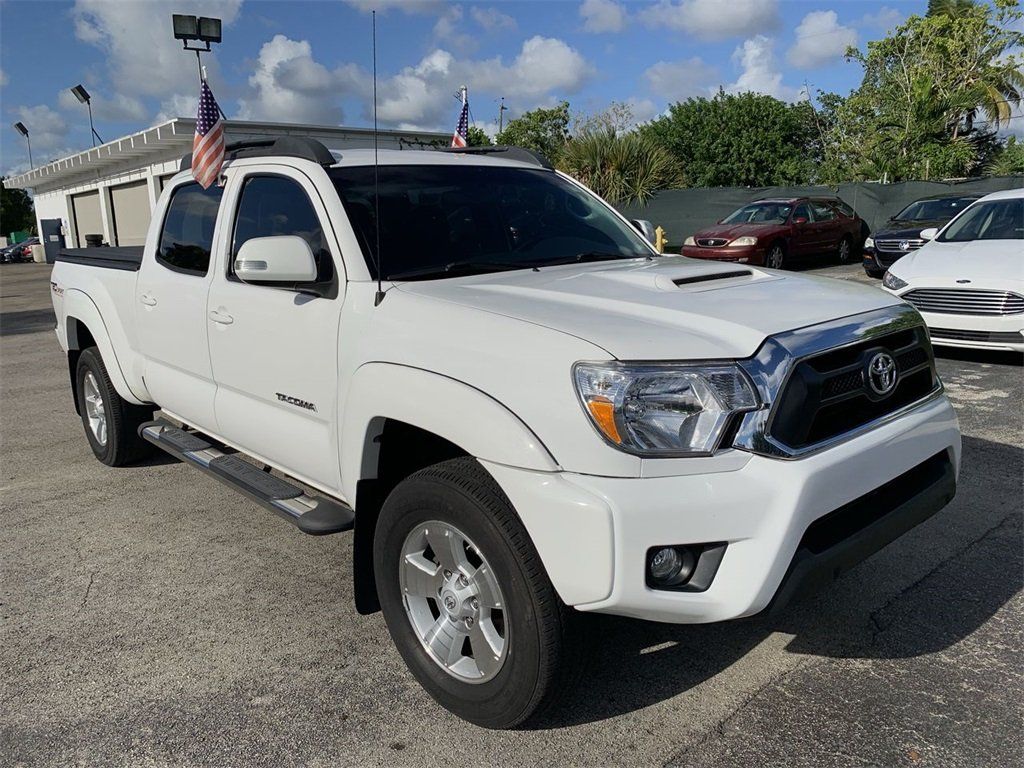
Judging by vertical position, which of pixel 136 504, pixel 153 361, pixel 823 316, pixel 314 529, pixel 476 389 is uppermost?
pixel 823 316

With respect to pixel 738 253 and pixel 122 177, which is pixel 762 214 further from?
pixel 122 177

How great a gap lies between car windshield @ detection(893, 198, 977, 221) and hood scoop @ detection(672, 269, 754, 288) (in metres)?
14.3

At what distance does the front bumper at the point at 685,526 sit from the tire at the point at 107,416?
370 cm

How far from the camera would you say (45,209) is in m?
47.6

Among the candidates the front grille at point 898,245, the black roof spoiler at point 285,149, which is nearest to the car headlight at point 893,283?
the front grille at point 898,245

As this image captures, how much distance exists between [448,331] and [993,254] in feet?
24.3

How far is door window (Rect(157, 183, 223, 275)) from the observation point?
4.07m

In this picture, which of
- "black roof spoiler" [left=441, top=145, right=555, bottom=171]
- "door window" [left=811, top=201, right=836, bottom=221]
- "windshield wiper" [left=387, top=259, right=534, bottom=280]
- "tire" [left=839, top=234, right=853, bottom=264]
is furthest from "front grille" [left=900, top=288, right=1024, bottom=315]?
"tire" [left=839, top=234, right=853, bottom=264]

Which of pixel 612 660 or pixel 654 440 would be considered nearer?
pixel 654 440

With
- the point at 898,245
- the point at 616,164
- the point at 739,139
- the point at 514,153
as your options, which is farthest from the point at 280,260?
the point at 739,139

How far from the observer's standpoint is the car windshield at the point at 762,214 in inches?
669

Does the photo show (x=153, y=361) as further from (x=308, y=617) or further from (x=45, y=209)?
(x=45, y=209)

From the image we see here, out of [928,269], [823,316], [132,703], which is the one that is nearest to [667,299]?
[823,316]

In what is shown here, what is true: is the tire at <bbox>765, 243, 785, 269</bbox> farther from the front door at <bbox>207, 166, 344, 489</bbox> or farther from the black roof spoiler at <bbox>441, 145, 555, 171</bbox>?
the front door at <bbox>207, 166, 344, 489</bbox>
